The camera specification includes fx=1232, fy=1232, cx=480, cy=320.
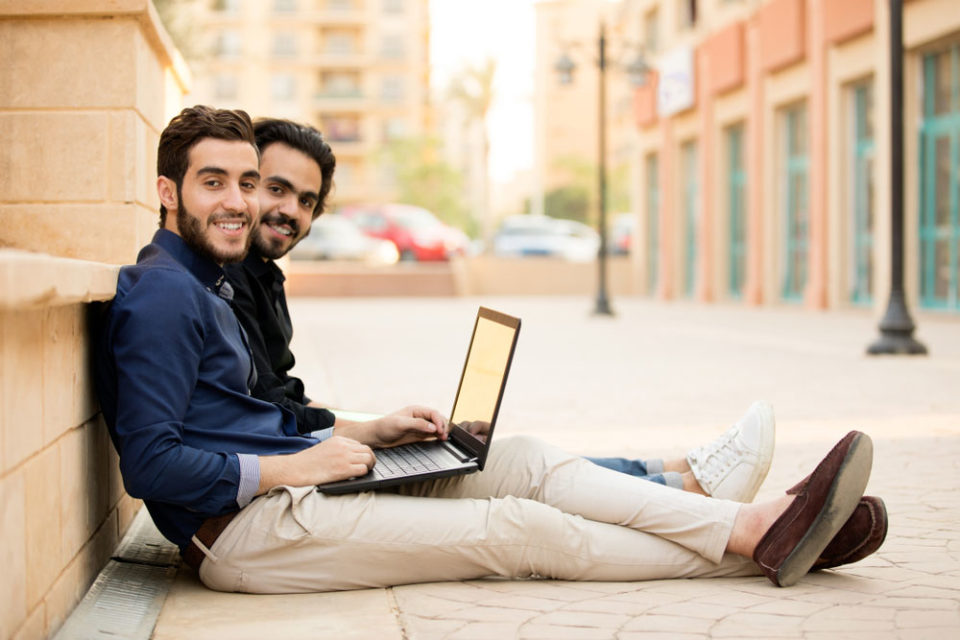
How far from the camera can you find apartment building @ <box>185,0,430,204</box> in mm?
82125

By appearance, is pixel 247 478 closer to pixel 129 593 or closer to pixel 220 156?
pixel 129 593

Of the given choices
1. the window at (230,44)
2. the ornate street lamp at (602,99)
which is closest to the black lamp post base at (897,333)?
the ornate street lamp at (602,99)

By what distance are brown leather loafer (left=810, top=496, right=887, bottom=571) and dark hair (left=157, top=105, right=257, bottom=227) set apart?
2038 millimetres

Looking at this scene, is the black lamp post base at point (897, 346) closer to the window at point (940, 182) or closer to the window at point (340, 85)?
the window at point (940, 182)

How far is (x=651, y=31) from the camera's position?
32688 mm

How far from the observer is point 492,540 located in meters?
3.45

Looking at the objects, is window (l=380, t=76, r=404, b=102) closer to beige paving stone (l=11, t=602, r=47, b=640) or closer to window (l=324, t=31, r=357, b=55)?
window (l=324, t=31, r=357, b=55)

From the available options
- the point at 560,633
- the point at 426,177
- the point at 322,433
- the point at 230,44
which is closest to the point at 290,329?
the point at 322,433

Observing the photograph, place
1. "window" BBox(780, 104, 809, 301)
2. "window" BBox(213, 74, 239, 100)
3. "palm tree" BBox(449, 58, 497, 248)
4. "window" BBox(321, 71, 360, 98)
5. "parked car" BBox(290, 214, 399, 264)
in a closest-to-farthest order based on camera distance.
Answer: "window" BBox(780, 104, 809, 301)
"parked car" BBox(290, 214, 399, 264)
"palm tree" BBox(449, 58, 497, 248)
"window" BBox(213, 74, 239, 100)
"window" BBox(321, 71, 360, 98)

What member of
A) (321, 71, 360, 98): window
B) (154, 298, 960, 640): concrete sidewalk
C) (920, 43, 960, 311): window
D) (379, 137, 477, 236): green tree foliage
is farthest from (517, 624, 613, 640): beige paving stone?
(321, 71, 360, 98): window

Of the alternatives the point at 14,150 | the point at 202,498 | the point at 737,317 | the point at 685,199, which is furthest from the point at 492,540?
the point at 685,199

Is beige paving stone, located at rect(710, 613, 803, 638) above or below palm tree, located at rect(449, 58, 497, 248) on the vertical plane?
below

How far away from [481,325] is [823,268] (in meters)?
18.4

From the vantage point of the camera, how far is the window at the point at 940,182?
17516 mm
